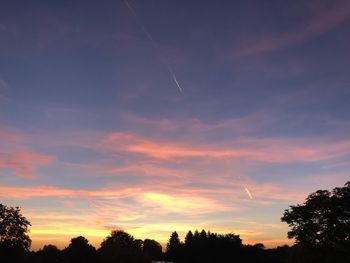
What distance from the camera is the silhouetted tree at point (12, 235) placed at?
82812 mm

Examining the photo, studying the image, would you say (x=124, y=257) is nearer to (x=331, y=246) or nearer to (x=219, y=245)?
(x=219, y=245)

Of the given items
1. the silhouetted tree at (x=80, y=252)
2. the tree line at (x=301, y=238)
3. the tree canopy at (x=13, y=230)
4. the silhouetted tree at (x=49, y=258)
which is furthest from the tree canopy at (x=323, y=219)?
the silhouetted tree at (x=49, y=258)

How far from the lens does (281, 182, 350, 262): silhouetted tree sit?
57.4 m

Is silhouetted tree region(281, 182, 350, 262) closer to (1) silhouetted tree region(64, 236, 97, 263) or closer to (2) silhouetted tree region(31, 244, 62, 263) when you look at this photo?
(1) silhouetted tree region(64, 236, 97, 263)

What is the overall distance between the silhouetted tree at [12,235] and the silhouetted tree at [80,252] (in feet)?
149

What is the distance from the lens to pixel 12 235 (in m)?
83.8

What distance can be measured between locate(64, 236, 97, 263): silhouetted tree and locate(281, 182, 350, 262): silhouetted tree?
274 feet

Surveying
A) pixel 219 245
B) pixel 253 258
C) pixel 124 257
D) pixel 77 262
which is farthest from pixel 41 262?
pixel 253 258

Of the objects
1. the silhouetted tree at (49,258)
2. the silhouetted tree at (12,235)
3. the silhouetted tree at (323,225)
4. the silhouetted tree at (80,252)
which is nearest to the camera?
the silhouetted tree at (323,225)

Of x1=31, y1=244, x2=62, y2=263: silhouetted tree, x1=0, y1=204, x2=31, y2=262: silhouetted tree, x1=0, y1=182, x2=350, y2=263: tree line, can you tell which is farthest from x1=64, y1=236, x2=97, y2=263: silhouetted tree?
x1=0, y1=204, x2=31, y2=262: silhouetted tree

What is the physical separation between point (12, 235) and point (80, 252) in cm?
5049

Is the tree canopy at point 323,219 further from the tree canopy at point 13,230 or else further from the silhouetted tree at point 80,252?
the silhouetted tree at point 80,252

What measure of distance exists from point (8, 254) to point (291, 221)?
57.1 m

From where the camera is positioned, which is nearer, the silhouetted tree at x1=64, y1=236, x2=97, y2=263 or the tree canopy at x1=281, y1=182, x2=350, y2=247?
the tree canopy at x1=281, y1=182, x2=350, y2=247
